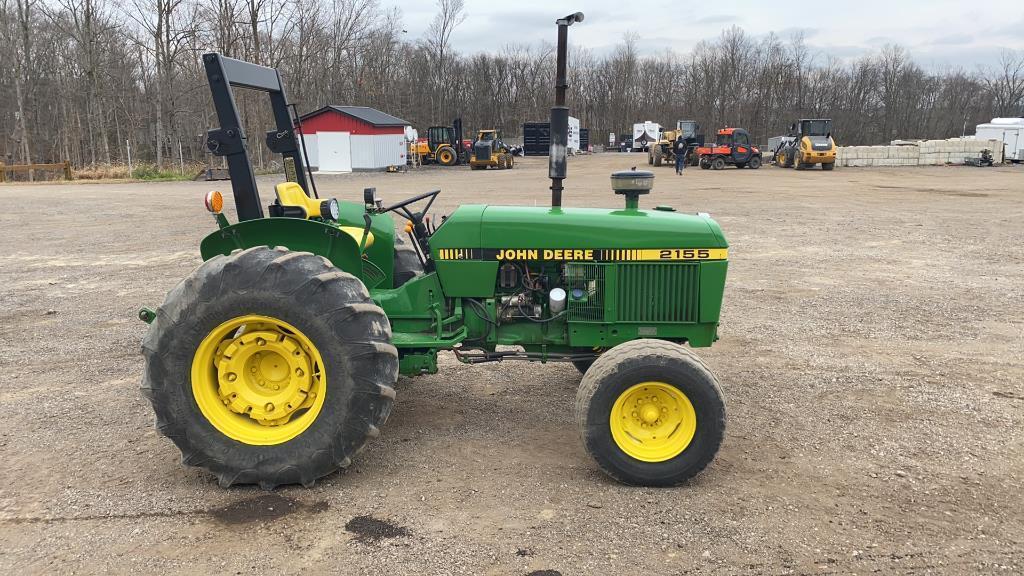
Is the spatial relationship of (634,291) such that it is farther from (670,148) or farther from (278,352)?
(670,148)

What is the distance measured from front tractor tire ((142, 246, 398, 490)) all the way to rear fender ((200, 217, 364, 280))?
389 millimetres

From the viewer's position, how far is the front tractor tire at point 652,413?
366cm

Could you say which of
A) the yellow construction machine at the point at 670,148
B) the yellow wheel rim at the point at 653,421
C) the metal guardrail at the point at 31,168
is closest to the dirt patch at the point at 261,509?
the yellow wheel rim at the point at 653,421

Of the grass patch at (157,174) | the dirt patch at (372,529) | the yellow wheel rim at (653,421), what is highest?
the grass patch at (157,174)

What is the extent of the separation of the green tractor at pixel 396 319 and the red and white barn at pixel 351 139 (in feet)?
101

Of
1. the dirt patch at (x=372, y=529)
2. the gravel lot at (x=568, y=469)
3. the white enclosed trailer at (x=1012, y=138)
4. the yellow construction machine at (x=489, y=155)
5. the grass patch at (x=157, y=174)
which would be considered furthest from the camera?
the white enclosed trailer at (x=1012, y=138)

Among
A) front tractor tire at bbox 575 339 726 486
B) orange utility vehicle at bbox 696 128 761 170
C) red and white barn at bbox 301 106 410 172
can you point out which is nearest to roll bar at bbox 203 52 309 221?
front tractor tire at bbox 575 339 726 486

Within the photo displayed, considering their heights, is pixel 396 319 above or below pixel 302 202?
below

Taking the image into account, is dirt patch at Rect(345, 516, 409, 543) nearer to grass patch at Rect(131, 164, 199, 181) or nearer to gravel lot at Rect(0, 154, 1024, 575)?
gravel lot at Rect(0, 154, 1024, 575)

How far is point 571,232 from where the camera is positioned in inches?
165

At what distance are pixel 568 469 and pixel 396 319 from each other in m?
1.38

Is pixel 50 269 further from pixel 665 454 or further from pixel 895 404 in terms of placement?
pixel 895 404

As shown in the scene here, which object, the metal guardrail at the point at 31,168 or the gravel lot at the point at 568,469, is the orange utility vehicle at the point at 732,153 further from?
the metal guardrail at the point at 31,168

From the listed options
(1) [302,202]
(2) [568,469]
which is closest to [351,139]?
(1) [302,202]
